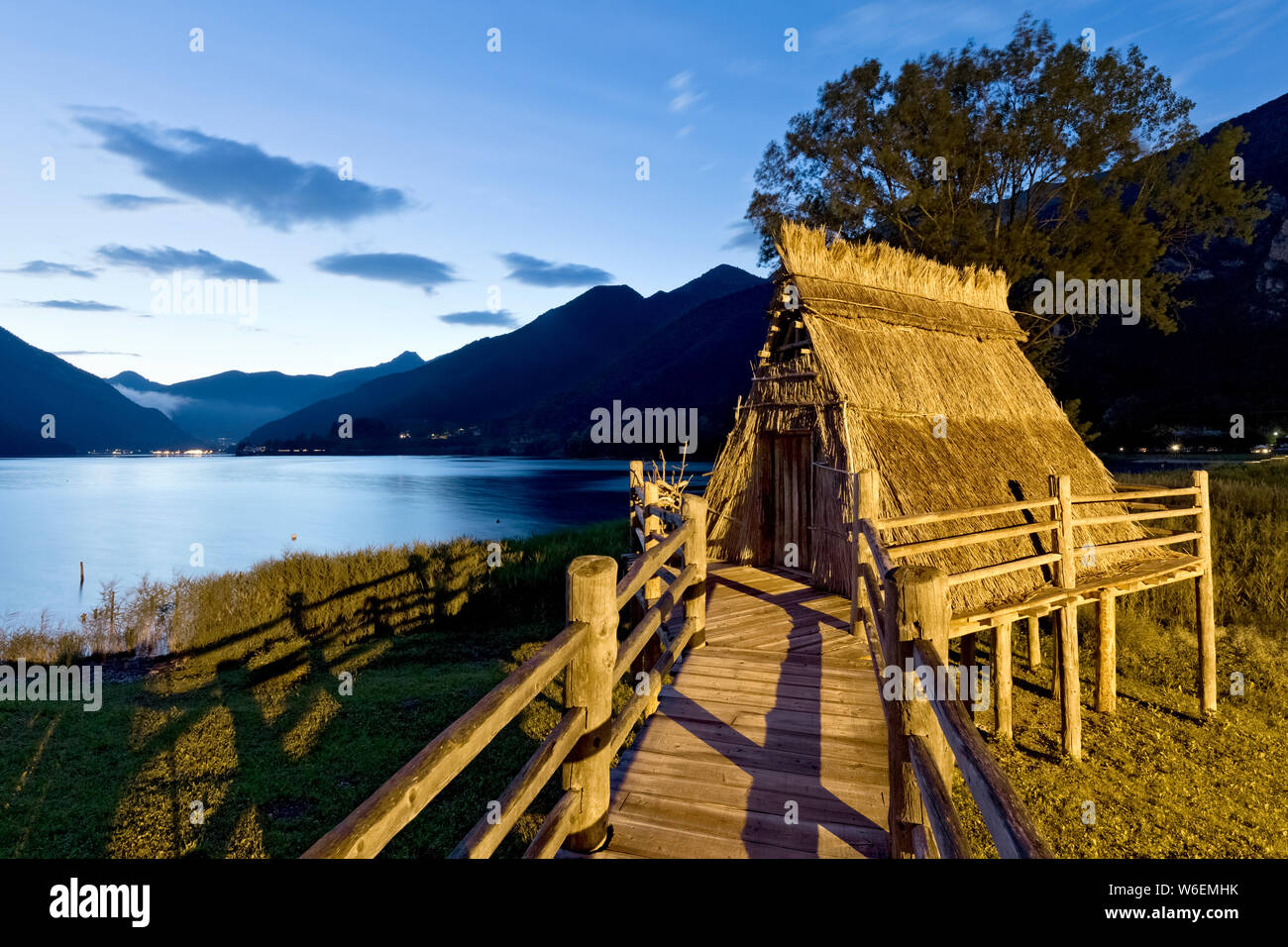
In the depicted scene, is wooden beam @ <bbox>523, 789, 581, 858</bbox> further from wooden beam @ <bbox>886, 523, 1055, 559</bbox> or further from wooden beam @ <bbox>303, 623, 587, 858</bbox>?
wooden beam @ <bbox>886, 523, 1055, 559</bbox>

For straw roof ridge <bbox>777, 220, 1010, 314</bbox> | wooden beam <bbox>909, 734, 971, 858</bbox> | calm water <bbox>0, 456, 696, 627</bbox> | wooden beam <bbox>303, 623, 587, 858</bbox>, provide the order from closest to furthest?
wooden beam <bbox>303, 623, 587, 858</bbox>
wooden beam <bbox>909, 734, 971, 858</bbox>
straw roof ridge <bbox>777, 220, 1010, 314</bbox>
calm water <bbox>0, 456, 696, 627</bbox>

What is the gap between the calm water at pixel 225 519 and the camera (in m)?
35.4

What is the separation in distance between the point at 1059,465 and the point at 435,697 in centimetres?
1211

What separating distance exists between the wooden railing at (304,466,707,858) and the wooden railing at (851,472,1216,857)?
1593 mm


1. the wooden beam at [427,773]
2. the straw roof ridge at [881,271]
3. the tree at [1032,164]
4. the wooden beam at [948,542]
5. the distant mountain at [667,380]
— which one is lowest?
the wooden beam at [427,773]

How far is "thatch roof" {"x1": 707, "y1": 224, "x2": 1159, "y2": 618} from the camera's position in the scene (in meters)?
9.03

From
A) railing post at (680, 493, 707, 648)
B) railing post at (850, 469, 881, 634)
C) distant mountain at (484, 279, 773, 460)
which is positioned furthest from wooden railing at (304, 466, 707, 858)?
distant mountain at (484, 279, 773, 460)

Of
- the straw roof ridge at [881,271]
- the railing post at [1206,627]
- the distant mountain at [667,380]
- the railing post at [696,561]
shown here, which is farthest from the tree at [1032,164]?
the distant mountain at [667,380]

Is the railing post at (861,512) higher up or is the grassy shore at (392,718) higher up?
the railing post at (861,512)

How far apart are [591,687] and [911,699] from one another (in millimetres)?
1682

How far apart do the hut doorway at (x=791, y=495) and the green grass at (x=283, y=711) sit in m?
4.11

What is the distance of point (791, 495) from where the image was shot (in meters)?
10.7

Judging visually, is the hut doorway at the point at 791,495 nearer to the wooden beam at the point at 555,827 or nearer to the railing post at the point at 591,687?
the railing post at the point at 591,687

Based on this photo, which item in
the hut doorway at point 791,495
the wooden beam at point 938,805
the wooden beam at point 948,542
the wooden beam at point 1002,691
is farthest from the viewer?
the hut doorway at point 791,495
